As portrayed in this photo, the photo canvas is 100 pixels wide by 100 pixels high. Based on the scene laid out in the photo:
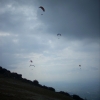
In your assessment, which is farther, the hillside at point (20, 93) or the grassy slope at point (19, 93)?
the hillside at point (20, 93)

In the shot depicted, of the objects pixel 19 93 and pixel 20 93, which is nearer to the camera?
pixel 19 93

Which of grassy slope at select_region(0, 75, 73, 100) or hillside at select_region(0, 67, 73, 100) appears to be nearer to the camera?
grassy slope at select_region(0, 75, 73, 100)

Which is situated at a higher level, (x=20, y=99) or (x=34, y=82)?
(x=34, y=82)

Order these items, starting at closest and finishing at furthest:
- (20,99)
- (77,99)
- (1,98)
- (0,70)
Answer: (1,98) → (20,99) → (77,99) → (0,70)

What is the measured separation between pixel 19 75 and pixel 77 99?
31.9 meters

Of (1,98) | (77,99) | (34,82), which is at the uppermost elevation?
(34,82)

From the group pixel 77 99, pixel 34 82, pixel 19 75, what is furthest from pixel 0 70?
pixel 77 99

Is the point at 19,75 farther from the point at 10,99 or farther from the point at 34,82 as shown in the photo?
the point at 10,99

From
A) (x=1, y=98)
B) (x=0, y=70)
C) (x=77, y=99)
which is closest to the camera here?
(x=1, y=98)

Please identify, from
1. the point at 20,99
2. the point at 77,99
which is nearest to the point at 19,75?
the point at 77,99

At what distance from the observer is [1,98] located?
25.4 meters

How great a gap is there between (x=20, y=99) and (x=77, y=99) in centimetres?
3868

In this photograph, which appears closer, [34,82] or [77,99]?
[77,99]

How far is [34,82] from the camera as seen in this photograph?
221 ft
